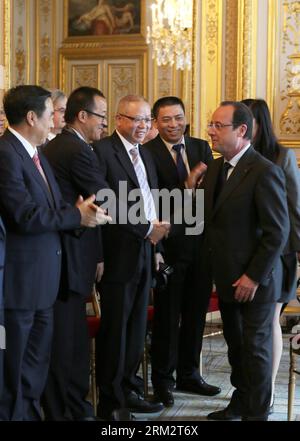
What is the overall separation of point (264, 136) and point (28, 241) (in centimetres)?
163

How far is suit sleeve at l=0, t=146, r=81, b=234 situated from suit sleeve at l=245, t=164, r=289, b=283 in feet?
3.13

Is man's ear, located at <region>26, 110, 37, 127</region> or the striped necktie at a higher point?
man's ear, located at <region>26, 110, 37, 127</region>

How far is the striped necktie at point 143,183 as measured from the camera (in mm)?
4141

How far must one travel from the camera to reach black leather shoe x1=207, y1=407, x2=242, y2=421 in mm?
4141

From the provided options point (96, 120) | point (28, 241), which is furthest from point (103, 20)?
point (28, 241)

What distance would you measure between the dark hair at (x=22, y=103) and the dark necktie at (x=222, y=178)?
1.02 m

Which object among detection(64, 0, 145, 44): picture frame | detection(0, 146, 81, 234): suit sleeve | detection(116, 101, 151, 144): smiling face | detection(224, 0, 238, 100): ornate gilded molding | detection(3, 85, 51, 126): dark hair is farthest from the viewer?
detection(64, 0, 145, 44): picture frame

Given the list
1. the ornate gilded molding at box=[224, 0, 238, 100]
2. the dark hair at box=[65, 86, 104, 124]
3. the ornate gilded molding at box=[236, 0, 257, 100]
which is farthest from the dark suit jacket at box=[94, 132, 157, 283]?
the ornate gilded molding at box=[224, 0, 238, 100]

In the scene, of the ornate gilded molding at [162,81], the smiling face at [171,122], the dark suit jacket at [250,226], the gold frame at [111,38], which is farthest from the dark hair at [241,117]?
the gold frame at [111,38]

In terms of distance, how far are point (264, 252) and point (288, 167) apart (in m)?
0.82

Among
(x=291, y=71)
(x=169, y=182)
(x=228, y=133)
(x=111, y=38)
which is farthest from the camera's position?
(x=111, y=38)

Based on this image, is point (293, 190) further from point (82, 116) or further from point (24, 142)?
point (24, 142)

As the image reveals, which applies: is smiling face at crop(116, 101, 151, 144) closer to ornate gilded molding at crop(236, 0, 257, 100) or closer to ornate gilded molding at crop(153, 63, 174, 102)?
ornate gilded molding at crop(236, 0, 257, 100)

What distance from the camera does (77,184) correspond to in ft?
12.3
